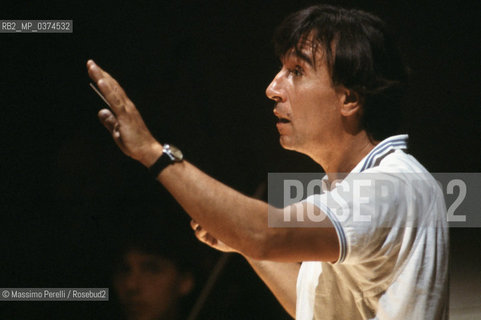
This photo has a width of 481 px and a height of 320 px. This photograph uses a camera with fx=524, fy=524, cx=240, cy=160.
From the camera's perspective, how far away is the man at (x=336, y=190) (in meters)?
1.08

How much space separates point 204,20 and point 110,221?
39.4 inches

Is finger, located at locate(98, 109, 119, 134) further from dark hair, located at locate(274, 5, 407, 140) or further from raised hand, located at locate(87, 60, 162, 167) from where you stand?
dark hair, located at locate(274, 5, 407, 140)

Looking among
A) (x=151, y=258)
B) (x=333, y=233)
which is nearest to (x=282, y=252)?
(x=333, y=233)

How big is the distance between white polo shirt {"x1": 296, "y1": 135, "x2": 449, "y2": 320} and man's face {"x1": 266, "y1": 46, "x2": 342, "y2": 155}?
18cm

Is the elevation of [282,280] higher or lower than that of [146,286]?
higher

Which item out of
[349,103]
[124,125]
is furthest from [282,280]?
[124,125]

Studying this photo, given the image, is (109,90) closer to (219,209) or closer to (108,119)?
(108,119)

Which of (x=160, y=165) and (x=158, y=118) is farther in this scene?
(x=158, y=118)

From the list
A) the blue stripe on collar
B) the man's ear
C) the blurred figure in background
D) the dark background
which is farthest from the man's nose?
the blurred figure in background

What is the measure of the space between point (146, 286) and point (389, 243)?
1321mm

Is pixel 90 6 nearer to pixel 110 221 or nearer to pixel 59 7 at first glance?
pixel 59 7

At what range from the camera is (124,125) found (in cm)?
110

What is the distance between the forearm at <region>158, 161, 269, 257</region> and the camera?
1.05 m

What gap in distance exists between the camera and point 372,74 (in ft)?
4.74
